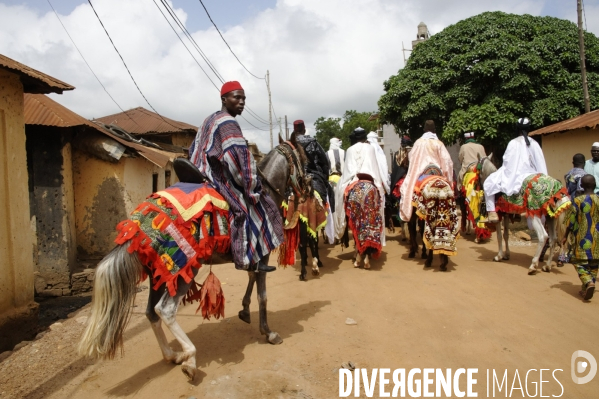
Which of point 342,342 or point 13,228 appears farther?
point 13,228

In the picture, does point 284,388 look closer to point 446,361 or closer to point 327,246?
point 446,361

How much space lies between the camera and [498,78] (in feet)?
52.0

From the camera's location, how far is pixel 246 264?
427cm

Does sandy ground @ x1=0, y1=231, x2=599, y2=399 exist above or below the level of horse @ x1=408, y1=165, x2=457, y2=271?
below

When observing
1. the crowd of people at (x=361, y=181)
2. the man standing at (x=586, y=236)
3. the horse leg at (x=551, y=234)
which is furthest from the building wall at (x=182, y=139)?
the man standing at (x=586, y=236)

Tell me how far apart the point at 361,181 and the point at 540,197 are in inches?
113

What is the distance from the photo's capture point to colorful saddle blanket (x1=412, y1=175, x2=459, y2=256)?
284 inches

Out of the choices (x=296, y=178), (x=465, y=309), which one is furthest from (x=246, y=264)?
(x=465, y=309)

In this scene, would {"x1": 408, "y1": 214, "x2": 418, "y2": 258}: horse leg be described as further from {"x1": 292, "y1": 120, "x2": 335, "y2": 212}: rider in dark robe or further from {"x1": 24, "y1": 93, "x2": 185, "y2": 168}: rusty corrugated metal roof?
{"x1": 24, "y1": 93, "x2": 185, "y2": 168}: rusty corrugated metal roof

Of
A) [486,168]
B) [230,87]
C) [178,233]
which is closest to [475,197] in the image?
[486,168]

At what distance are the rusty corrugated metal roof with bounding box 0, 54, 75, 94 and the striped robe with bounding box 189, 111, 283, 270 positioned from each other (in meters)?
3.00

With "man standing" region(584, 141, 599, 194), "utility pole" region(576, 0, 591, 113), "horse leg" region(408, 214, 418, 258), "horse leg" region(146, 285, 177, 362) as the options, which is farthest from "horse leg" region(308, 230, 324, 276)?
"utility pole" region(576, 0, 591, 113)

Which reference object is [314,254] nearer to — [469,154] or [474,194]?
[474,194]

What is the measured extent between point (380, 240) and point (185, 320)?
12.1 feet
